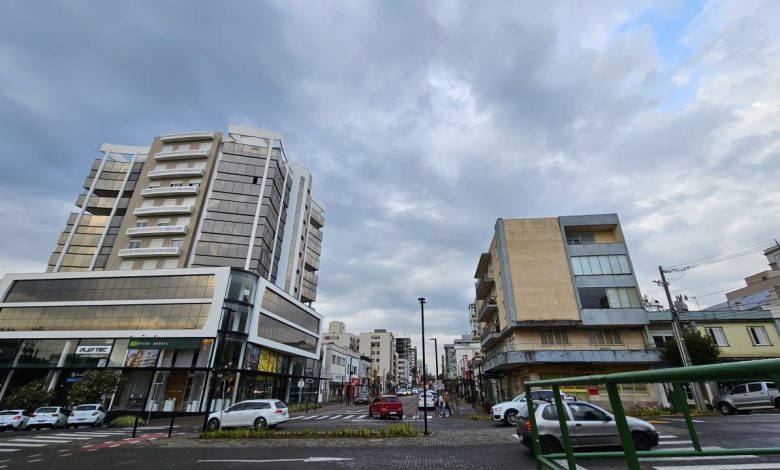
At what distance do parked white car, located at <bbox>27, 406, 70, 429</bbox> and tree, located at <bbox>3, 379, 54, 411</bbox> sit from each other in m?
6.95

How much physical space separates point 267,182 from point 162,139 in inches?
699

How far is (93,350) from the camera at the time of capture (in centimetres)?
3428

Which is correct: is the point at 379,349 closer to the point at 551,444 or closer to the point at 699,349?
the point at 699,349

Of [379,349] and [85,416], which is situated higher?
[379,349]

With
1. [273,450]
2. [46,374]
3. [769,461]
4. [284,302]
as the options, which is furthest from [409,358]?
[769,461]

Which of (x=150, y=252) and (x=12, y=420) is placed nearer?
(x=12, y=420)

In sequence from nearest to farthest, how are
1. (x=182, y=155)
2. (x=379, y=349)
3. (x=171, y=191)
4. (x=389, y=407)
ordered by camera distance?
(x=389, y=407) → (x=171, y=191) → (x=182, y=155) → (x=379, y=349)

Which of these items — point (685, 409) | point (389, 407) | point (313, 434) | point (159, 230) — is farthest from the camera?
point (159, 230)

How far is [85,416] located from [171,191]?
3171 centimetres

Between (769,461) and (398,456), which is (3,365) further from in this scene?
(769,461)

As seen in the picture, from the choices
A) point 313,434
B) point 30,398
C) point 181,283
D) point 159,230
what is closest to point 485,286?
point 313,434

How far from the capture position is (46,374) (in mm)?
34438

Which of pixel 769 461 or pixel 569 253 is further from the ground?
pixel 569 253

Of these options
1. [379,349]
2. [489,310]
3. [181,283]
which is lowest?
[489,310]
